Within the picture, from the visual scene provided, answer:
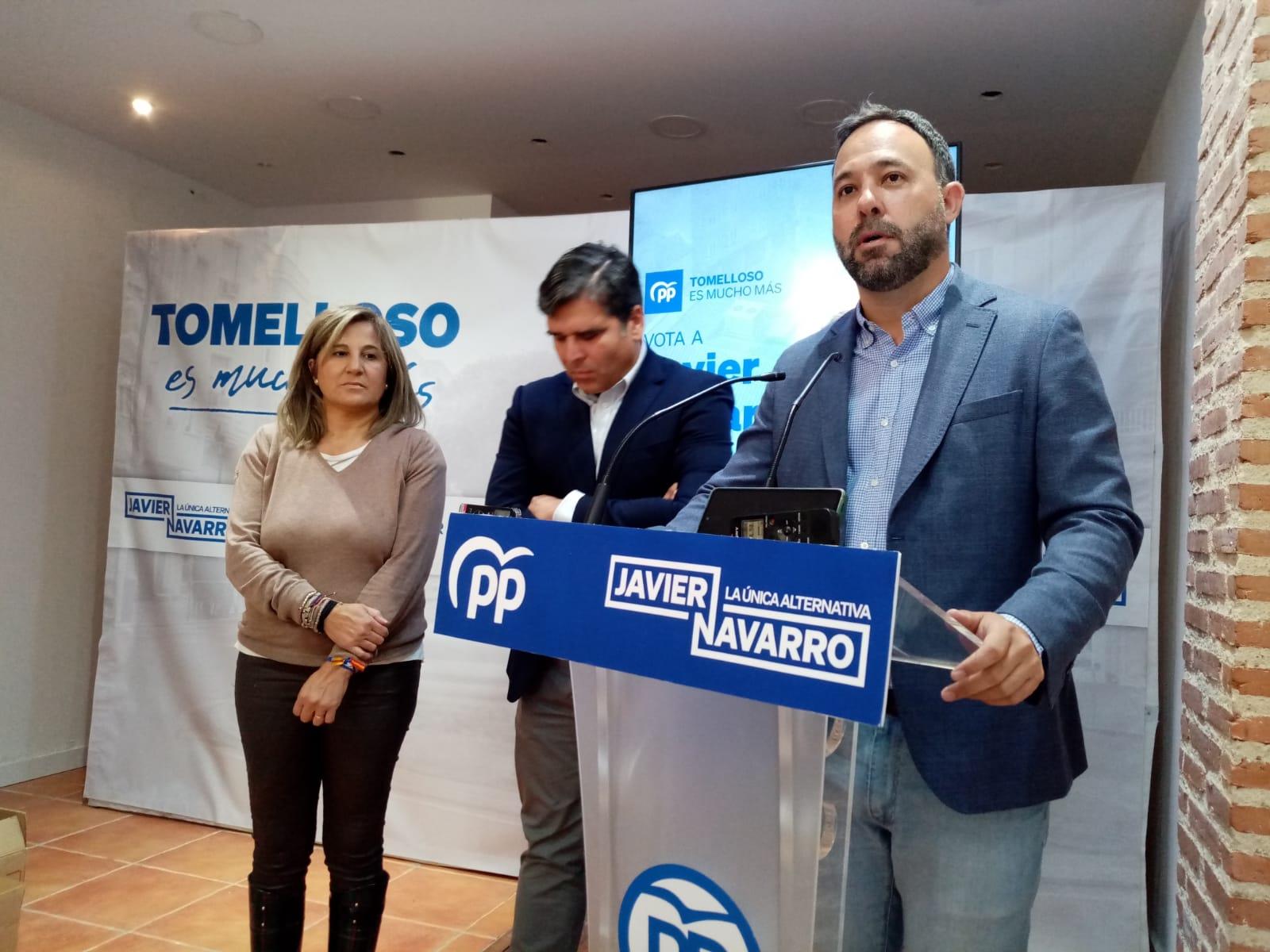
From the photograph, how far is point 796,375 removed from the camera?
140cm

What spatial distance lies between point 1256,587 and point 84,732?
186 inches

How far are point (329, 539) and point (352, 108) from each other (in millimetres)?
2650

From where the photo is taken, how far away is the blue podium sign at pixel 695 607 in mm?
720

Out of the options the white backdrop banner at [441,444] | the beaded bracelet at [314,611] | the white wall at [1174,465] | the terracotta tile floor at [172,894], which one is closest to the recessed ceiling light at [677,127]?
the white backdrop banner at [441,444]

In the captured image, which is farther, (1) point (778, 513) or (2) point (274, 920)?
(2) point (274, 920)

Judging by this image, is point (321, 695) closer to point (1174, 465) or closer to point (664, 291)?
point (664, 291)

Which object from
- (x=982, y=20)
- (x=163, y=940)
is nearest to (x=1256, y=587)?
(x=982, y=20)

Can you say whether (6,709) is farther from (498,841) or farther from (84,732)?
(498,841)

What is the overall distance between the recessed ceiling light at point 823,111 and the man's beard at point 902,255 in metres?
2.80

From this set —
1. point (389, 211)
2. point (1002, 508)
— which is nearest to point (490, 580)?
point (1002, 508)

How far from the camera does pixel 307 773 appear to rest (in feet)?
6.59

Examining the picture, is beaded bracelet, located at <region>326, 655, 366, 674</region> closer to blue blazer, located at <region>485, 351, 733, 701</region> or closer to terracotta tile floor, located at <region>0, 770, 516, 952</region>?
blue blazer, located at <region>485, 351, 733, 701</region>

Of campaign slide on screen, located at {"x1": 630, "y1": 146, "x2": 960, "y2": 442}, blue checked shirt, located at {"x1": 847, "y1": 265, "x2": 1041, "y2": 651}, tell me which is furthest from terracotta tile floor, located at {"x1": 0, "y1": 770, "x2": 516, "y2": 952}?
blue checked shirt, located at {"x1": 847, "y1": 265, "x2": 1041, "y2": 651}

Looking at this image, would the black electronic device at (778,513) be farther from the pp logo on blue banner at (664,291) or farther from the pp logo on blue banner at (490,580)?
the pp logo on blue banner at (664,291)
